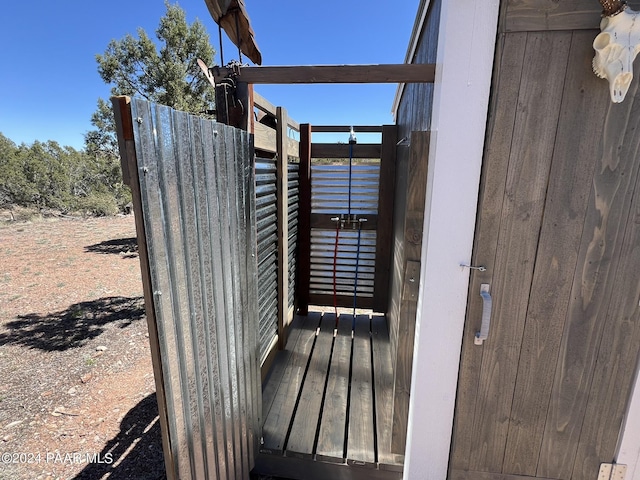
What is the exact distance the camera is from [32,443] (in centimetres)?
203

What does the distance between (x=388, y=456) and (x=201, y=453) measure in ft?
3.44

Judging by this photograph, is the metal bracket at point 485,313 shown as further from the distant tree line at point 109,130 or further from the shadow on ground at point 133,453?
the distant tree line at point 109,130

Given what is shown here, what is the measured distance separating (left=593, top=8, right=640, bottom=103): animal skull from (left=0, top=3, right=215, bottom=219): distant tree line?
5649 millimetres

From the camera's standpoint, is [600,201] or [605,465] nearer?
[600,201]

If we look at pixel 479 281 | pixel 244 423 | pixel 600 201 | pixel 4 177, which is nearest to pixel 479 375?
pixel 479 281

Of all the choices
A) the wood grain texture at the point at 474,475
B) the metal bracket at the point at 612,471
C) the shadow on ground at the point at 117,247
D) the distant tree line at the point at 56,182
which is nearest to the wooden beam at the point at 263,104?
the wood grain texture at the point at 474,475

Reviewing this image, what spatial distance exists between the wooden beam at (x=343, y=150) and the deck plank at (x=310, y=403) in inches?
71.1

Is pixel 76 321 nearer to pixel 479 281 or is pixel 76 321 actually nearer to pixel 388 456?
pixel 388 456

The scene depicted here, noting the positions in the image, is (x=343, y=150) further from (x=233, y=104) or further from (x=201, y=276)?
(x=201, y=276)

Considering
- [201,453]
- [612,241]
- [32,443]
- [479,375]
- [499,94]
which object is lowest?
[32,443]

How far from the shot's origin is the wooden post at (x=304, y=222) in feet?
10.2

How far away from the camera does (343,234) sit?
3285 mm

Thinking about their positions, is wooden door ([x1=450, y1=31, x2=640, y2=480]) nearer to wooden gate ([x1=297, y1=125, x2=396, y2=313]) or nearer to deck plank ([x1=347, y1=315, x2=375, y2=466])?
deck plank ([x1=347, y1=315, x2=375, y2=466])

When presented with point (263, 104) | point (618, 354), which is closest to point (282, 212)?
point (263, 104)
